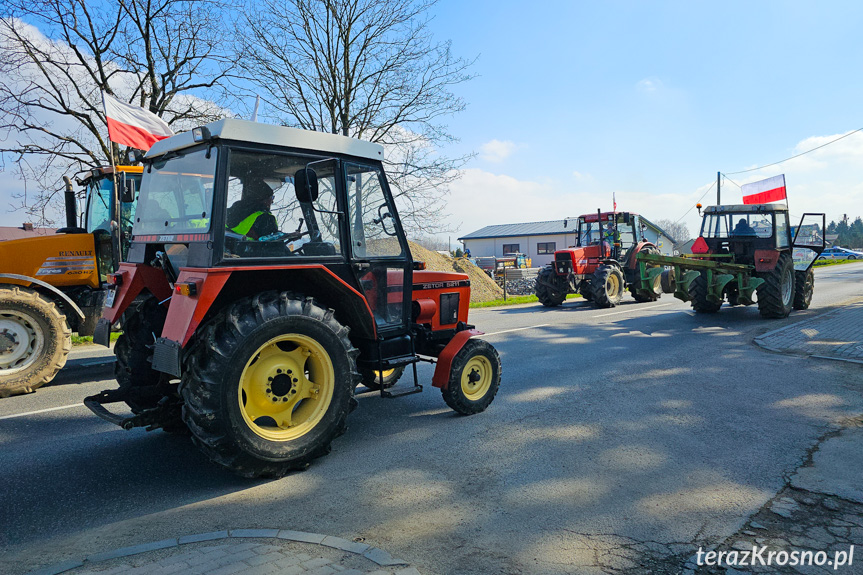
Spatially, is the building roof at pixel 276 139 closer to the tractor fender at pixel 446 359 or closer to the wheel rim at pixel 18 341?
the tractor fender at pixel 446 359

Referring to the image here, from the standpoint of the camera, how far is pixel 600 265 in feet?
51.9

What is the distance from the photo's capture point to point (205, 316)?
404 cm

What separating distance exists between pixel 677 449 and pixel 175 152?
15.2 feet

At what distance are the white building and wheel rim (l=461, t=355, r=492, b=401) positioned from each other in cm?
4874

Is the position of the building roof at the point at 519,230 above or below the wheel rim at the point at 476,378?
above

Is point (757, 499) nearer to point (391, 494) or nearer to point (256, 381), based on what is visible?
point (391, 494)

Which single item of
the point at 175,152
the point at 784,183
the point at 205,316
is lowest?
the point at 205,316

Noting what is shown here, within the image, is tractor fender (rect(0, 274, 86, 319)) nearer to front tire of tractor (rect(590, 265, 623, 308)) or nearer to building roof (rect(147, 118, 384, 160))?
building roof (rect(147, 118, 384, 160))

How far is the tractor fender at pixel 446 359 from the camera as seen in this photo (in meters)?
5.20

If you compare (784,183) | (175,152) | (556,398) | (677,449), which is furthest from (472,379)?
(784,183)

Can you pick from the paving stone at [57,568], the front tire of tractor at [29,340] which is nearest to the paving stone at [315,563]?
the paving stone at [57,568]

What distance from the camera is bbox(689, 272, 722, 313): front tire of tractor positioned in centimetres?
1224

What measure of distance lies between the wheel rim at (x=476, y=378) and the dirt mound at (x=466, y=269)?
46.2ft

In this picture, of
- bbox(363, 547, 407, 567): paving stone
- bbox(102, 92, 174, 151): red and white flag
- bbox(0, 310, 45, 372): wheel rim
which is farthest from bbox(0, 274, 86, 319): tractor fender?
bbox(363, 547, 407, 567): paving stone
